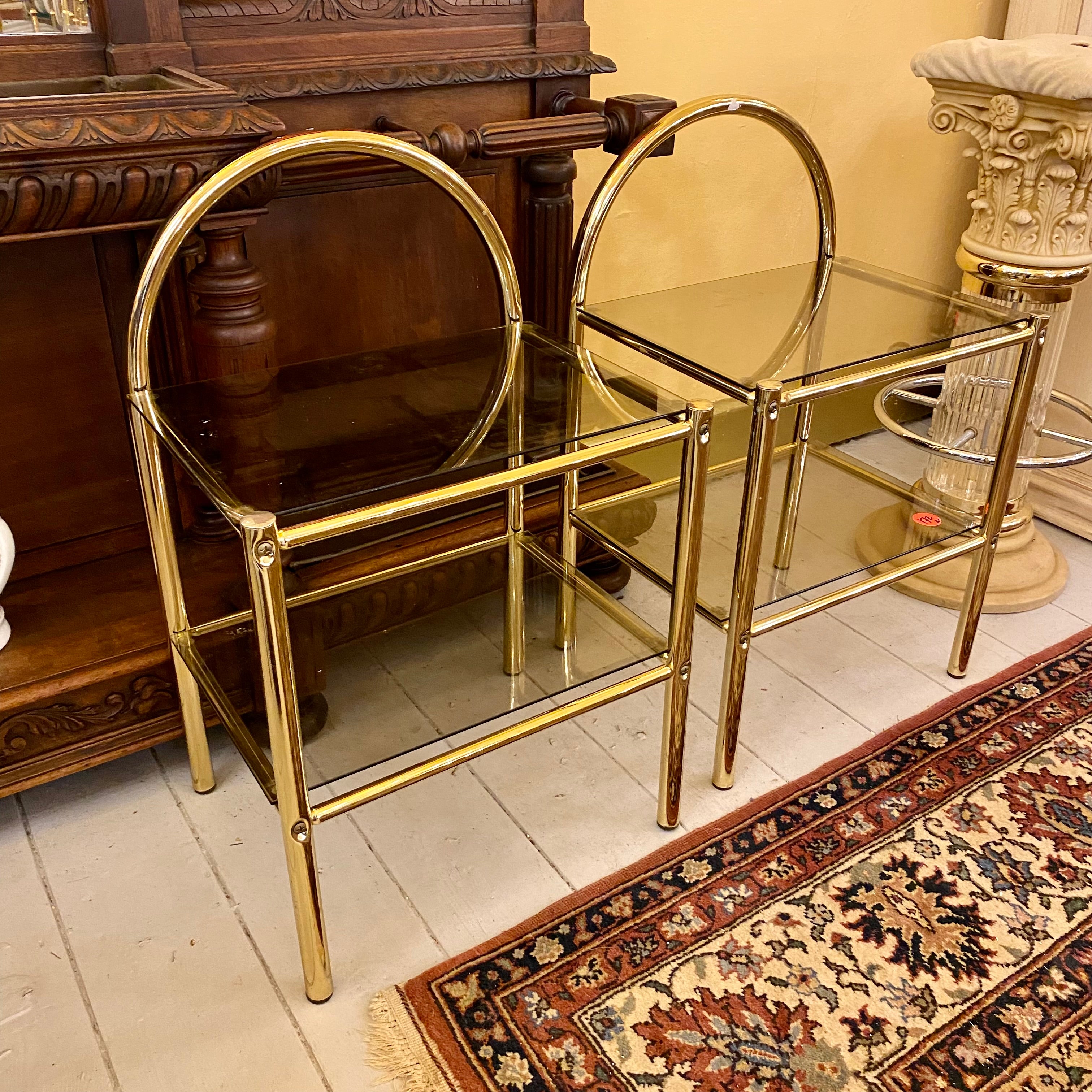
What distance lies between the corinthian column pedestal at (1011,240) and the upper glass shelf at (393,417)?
535 millimetres

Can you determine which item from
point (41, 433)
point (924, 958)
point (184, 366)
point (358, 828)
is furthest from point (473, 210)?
point (924, 958)

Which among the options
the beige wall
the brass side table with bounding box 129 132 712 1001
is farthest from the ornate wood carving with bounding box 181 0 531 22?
the beige wall

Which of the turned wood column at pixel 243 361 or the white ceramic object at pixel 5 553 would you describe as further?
the white ceramic object at pixel 5 553

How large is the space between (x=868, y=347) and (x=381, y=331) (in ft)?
2.23

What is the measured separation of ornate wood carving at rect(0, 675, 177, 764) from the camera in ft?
4.26

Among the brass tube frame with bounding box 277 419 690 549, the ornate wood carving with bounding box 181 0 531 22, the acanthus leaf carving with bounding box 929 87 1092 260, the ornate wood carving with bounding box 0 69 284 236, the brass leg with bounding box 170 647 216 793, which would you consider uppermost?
the ornate wood carving with bounding box 181 0 531 22

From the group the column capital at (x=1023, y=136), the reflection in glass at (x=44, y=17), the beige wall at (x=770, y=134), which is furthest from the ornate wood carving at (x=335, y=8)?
the column capital at (x=1023, y=136)

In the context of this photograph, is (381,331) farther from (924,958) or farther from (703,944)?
(924,958)

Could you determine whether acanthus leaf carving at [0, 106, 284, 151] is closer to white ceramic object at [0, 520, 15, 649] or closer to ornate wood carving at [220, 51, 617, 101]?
ornate wood carving at [220, 51, 617, 101]

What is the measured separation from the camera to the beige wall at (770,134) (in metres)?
1.81

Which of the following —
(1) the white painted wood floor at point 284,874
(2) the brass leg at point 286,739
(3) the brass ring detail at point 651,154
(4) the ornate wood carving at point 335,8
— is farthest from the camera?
(3) the brass ring detail at point 651,154

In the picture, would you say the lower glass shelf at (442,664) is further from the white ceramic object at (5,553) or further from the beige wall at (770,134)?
the beige wall at (770,134)

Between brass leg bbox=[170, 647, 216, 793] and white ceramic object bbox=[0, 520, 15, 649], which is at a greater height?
white ceramic object bbox=[0, 520, 15, 649]

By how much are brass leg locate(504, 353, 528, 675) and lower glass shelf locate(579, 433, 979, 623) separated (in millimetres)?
118
